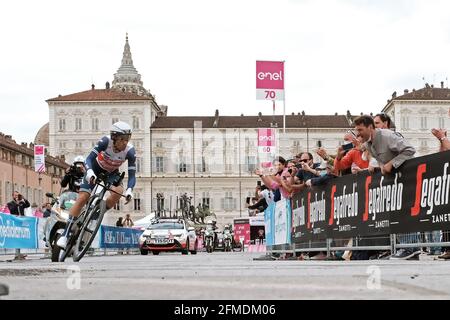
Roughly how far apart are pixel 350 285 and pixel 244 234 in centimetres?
5387

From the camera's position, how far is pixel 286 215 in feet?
54.6

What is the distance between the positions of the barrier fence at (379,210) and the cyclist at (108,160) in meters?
3.13

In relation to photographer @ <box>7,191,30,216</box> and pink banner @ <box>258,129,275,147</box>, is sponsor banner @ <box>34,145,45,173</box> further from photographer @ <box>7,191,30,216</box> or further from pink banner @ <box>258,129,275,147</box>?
photographer @ <box>7,191,30,216</box>

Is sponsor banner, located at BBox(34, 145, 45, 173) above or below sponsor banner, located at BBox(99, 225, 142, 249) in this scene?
above

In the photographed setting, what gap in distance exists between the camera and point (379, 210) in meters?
11.5

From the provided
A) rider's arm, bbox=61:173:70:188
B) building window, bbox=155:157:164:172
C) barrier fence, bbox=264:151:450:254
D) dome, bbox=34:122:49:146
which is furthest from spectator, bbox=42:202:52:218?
dome, bbox=34:122:49:146

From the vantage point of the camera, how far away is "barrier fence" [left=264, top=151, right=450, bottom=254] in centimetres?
1008

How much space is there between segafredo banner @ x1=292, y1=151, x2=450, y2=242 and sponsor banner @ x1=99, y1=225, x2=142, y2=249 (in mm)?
13339

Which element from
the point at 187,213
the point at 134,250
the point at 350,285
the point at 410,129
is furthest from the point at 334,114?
the point at 350,285

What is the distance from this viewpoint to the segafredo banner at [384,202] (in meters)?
10.0

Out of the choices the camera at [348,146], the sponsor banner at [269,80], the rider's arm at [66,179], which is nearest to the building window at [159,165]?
the sponsor banner at [269,80]

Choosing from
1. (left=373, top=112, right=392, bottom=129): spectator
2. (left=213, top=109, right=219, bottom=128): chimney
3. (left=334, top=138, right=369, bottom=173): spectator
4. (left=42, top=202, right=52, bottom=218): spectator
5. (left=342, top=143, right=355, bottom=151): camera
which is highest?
(left=213, top=109, right=219, bottom=128): chimney

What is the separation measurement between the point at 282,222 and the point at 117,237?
14.4 metres

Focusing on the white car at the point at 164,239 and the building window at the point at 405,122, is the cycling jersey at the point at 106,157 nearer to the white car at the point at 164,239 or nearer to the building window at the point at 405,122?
the white car at the point at 164,239
